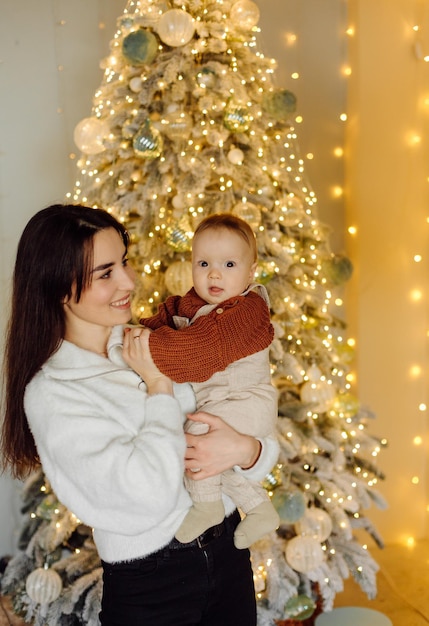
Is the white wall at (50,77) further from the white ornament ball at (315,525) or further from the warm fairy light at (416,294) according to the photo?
the white ornament ball at (315,525)

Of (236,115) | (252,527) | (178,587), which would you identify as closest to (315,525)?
(252,527)

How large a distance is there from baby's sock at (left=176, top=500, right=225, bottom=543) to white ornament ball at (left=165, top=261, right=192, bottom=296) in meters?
0.92

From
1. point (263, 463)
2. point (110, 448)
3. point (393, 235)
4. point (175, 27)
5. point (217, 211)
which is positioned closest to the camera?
point (110, 448)

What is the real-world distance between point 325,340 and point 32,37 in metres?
1.83

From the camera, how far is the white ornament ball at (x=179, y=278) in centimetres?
229

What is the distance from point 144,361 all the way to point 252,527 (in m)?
0.46

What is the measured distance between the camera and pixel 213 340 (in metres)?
1.51

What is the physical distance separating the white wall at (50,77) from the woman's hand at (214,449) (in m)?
1.84

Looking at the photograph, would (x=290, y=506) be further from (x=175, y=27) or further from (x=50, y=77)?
(x=50, y=77)

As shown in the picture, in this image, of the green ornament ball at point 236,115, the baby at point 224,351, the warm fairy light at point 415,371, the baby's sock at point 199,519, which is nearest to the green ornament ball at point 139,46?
the green ornament ball at point 236,115

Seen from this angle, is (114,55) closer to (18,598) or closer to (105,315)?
(105,315)

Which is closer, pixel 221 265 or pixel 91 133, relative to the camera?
pixel 221 265

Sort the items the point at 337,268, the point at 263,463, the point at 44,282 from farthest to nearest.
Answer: the point at 337,268 < the point at 263,463 < the point at 44,282

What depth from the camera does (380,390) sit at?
3.40 meters
